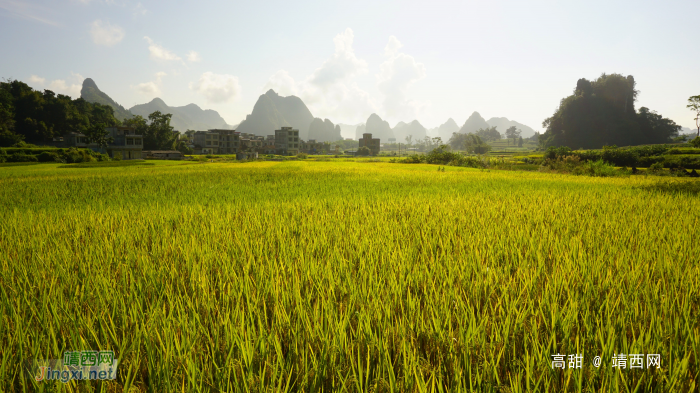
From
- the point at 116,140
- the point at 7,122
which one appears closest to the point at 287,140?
the point at 116,140

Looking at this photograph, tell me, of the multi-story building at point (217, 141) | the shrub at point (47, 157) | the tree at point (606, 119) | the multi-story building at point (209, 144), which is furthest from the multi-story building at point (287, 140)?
the tree at point (606, 119)

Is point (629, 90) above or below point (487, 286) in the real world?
above

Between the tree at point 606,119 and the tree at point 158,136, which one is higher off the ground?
the tree at point 606,119

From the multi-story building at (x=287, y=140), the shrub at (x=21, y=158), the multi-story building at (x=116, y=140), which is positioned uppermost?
the multi-story building at (x=287, y=140)

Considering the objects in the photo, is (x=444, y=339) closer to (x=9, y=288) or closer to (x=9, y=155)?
(x=9, y=288)

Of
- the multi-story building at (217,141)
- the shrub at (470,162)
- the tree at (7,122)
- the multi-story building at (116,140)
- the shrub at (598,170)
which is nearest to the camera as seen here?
the shrub at (598,170)

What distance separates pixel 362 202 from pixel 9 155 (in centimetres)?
3694

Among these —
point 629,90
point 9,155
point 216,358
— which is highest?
point 629,90

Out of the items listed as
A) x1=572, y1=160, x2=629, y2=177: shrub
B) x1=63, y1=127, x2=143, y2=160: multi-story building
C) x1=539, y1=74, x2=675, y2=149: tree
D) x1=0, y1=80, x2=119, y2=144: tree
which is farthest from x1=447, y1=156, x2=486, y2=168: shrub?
x1=0, y1=80, x2=119, y2=144: tree

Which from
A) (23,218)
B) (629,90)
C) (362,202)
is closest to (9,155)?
(23,218)

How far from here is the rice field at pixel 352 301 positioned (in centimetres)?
91

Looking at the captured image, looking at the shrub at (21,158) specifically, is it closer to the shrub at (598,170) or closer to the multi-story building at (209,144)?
the multi-story building at (209,144)

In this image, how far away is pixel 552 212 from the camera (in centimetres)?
375

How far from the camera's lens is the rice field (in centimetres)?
91
